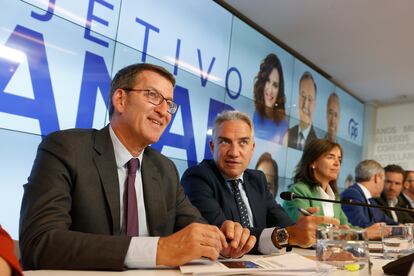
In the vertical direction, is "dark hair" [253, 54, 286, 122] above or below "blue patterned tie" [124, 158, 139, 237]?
above

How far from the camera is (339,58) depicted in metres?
5.21

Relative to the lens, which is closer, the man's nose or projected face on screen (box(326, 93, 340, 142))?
the man's nose

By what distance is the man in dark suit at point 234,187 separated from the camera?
6.58ft

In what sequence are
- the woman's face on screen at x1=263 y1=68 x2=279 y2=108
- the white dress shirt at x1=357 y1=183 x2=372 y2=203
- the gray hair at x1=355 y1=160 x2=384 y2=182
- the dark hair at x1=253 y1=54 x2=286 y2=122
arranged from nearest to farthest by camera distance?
the white dress shirt at x1=357 y1=183 x2=372 y2=203 < the gray hair at x1=355 y1=160 x2=384 y2=182 < the dark hair at x1=253 y1=54 x2=286 y2=122 < the woman's face on screen at x1=263 y1=68 x2=279 y2=108

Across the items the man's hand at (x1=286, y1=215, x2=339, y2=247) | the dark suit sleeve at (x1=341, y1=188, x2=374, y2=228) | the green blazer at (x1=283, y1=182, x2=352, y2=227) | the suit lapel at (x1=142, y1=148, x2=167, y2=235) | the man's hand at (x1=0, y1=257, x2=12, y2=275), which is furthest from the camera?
the dark suit sleeve at (x1=341, y1=188, x2=374, y2=228)

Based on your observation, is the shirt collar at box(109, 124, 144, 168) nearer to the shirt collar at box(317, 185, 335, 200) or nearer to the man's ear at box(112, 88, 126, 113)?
the man's ear at box(112, 88, 126, 113)

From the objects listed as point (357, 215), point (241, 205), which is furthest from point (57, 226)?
point (357, 215)

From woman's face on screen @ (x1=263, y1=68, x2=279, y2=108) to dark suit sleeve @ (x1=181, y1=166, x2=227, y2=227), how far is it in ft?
8.52

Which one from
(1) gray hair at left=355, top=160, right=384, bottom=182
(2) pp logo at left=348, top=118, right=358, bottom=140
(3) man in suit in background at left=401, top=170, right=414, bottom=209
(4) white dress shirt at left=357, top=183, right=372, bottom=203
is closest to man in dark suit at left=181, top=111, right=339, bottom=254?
(4) white dress shirt at left=357, top=183, right=372, bottom=203

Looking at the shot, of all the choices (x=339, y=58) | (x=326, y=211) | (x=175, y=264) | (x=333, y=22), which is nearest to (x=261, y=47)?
(x=333, y=22)

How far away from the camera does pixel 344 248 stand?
1.21 m

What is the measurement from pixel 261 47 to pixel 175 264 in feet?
12.5

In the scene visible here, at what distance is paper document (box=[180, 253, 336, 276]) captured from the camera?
1021mm

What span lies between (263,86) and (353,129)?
300 centimetres
